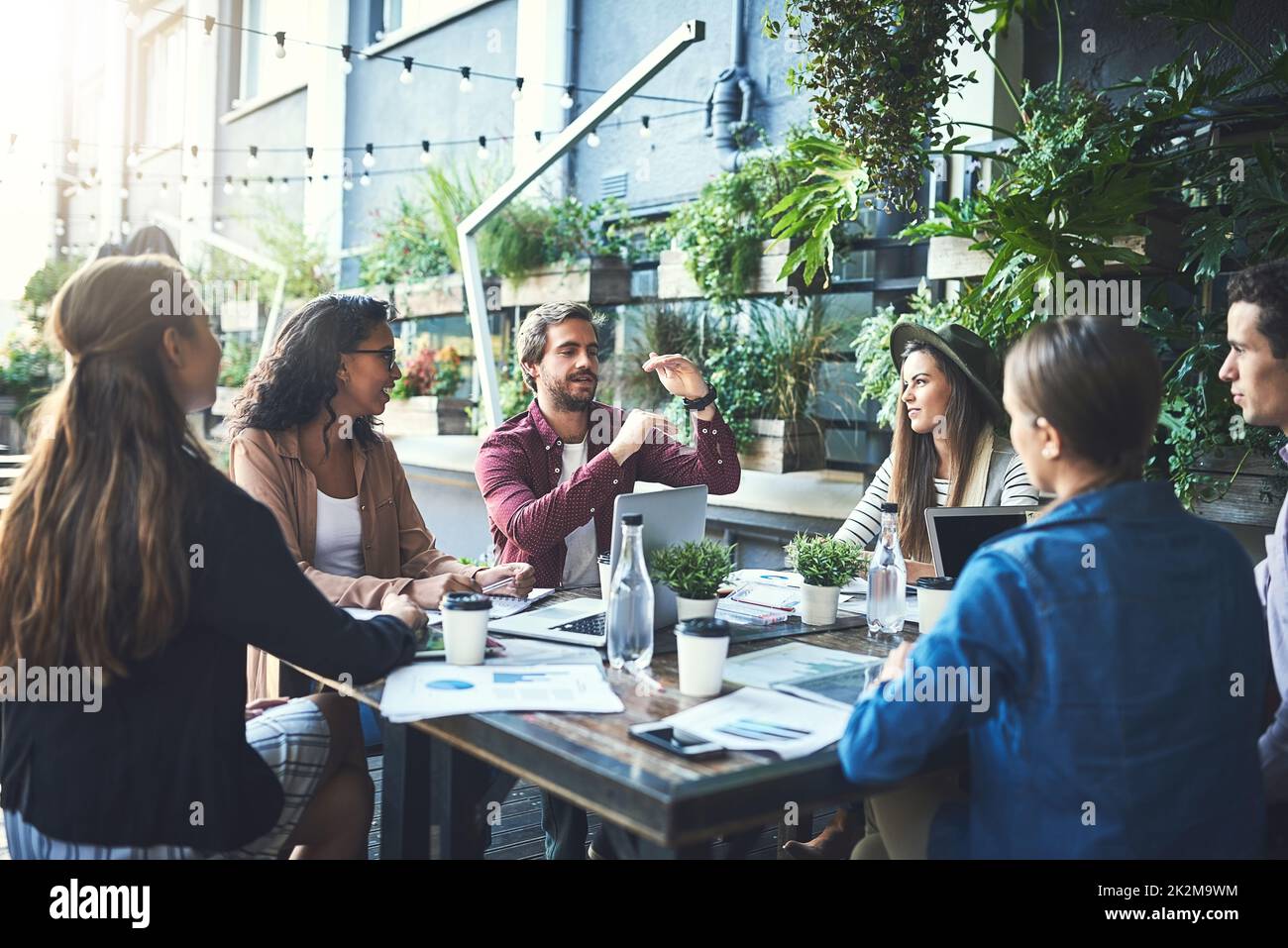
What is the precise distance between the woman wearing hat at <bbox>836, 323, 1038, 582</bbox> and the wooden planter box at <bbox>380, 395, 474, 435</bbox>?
3.49 m

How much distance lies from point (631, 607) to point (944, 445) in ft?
5.60

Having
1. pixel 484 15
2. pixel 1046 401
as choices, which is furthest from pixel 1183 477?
pixel 484 15

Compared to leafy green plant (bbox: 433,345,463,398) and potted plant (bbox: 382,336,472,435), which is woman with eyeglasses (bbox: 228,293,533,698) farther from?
leafy green plant (bbox: 433,345,463,398)

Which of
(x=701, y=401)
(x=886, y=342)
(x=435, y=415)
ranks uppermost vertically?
(x=886, y=342)

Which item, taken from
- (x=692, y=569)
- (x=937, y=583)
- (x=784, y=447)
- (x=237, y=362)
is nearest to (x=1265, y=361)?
(x=937, y=583)

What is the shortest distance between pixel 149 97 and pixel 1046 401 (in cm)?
1485

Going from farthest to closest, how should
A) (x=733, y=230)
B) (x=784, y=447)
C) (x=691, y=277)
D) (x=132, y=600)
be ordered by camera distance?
(x=691, y=277)
(x=733, y=230)
(x=784, y=447)
(x=132, y=600)

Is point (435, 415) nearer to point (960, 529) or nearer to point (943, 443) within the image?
point (943, 443)

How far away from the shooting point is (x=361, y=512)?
2.82 meters

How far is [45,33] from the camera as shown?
16.0 metres

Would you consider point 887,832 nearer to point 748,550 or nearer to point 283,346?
point 283,346

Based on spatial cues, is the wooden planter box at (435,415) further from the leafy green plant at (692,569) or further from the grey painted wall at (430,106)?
the leafy green plant at (692,569)

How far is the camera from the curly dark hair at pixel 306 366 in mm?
2723

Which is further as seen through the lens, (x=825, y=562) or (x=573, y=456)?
(x=573, y=456)
